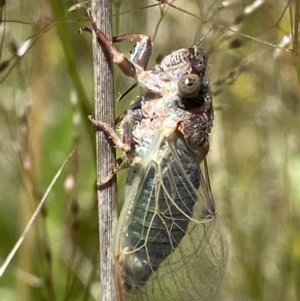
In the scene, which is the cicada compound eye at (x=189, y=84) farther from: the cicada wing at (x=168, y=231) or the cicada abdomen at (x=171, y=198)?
the cicada wing at (x=168, y=231)

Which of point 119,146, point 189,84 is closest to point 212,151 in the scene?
point 189,84

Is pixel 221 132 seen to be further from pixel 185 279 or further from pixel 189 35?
pixel 185 279

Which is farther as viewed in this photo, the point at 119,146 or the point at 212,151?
the point at 212,151

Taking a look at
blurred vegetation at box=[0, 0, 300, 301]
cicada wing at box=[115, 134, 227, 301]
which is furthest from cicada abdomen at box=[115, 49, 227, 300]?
blurred vegetation at box=[0, 0, 300, 301]

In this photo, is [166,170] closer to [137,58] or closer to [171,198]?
[171,198]

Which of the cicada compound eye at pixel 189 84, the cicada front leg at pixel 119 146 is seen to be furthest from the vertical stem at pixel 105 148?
the cicada compound eye at pixel 189 84

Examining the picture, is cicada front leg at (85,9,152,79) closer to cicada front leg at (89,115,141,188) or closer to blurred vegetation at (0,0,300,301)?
cicada front leg at (89,115,141,188)
